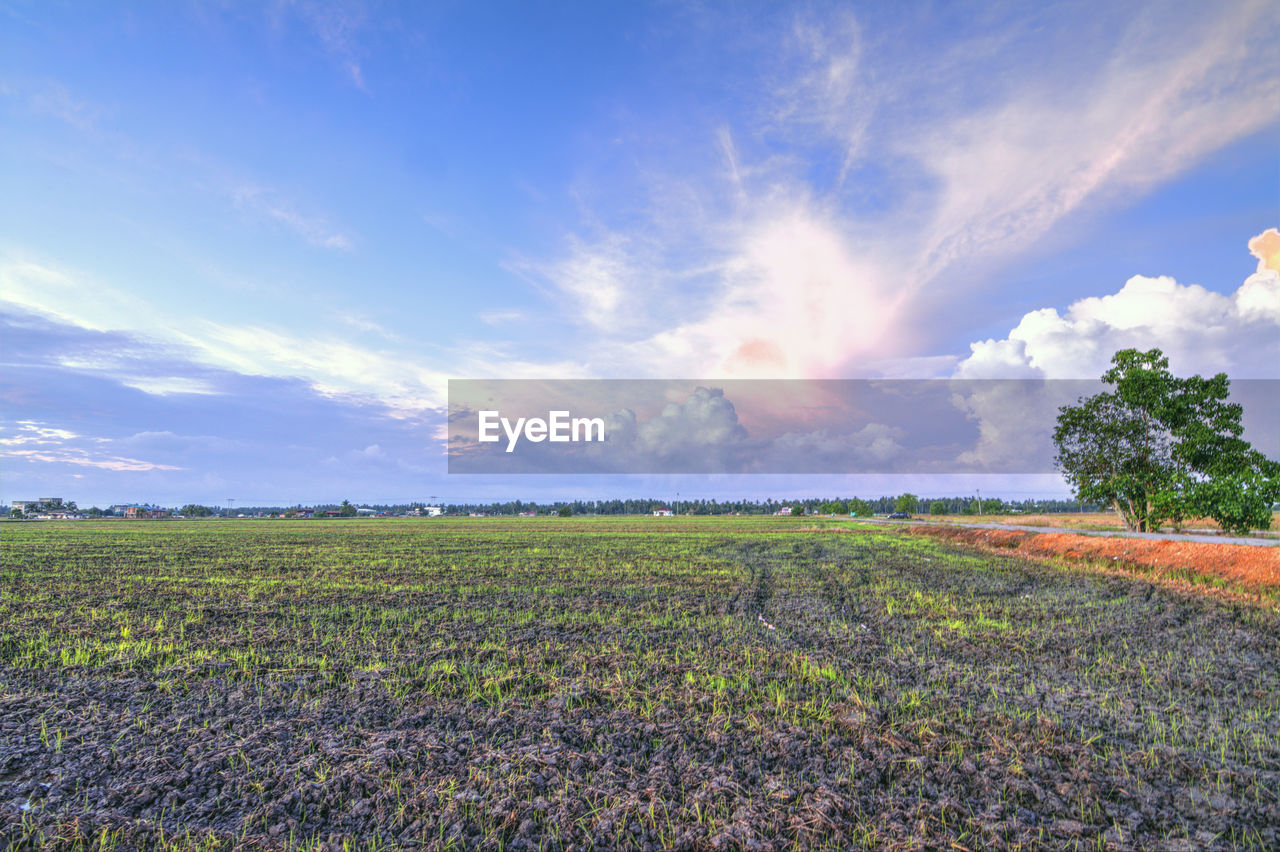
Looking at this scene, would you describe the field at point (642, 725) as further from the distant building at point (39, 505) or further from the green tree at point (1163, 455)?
the distant building at point (39, 505)

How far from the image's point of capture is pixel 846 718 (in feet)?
21.5

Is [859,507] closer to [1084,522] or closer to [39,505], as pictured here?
[1084,522]

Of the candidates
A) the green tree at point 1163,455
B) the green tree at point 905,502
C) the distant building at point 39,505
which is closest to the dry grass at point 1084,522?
the green tree at point 1163,455

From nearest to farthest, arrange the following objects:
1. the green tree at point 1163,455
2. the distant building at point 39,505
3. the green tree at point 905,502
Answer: the green tree at point 1163,455
the green tree at point 905,502
the distant building at point 39,505

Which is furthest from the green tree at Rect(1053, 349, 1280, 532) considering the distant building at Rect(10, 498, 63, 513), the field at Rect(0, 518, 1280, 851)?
the distant building at Rect(10, 498, 63, 513)

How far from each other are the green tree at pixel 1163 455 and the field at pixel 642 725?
52.8 ft

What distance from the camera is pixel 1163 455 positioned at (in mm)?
28734

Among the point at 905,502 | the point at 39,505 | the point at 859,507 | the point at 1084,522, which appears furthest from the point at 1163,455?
the point at 39,505

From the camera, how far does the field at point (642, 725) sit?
15.3 feet

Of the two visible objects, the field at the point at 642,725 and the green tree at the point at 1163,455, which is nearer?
the field at the point at 642,725

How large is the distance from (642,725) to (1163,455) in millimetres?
34811

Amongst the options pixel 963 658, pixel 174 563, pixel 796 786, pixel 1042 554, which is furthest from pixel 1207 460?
pixel 174 563

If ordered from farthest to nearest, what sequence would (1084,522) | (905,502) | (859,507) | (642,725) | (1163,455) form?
(859,507) < (905,502) < (1084,522) < (1163,455) < (642,725)

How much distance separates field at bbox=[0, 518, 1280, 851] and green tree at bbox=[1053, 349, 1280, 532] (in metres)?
16.1
